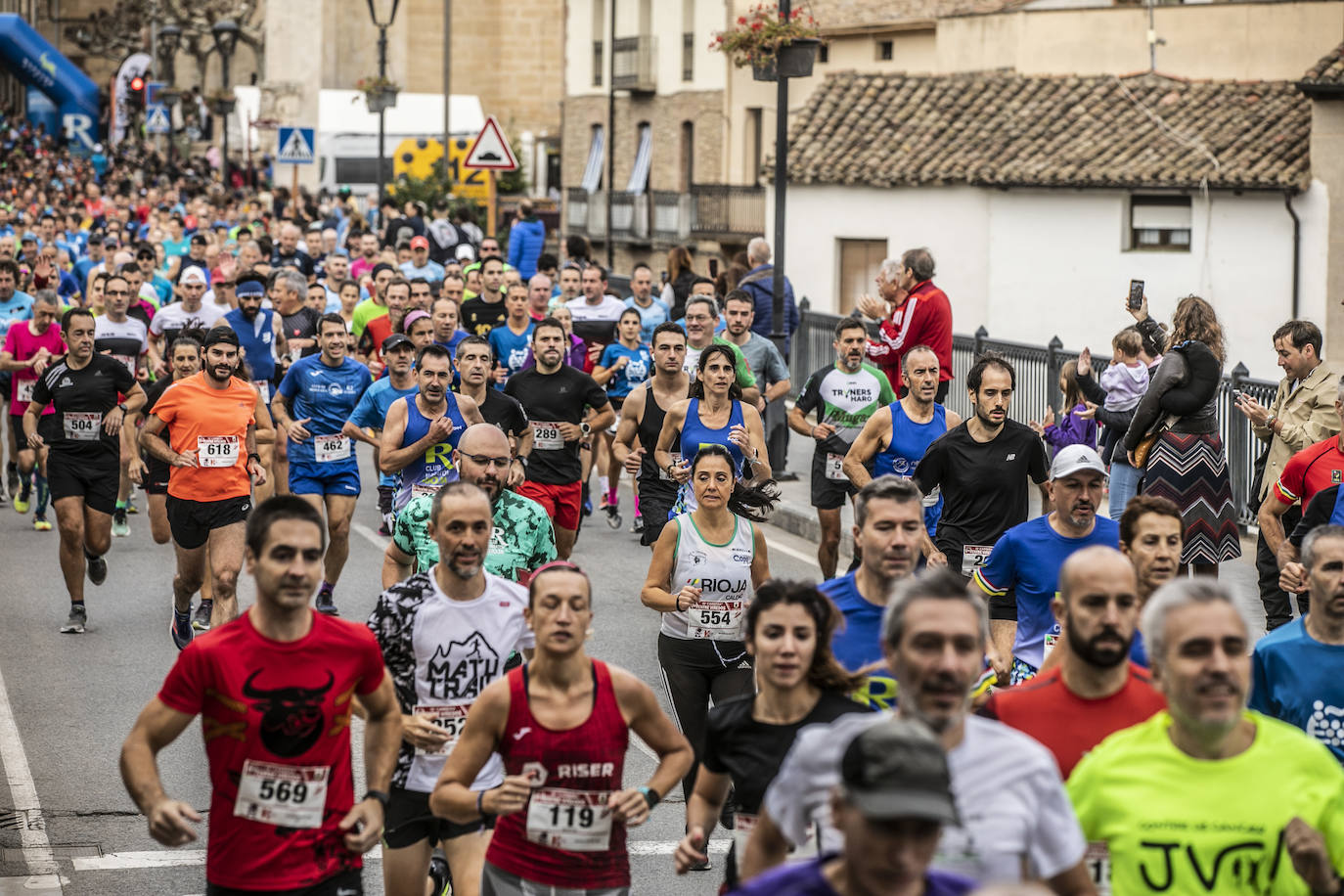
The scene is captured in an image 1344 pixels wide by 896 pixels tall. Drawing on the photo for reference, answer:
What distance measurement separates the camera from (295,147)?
32125 mm

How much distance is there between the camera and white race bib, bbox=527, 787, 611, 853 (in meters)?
5.54

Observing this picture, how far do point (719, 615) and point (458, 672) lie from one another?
5.42 ft

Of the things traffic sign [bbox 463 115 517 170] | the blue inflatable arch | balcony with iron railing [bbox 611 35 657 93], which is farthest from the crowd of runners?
the blue inflatable arch

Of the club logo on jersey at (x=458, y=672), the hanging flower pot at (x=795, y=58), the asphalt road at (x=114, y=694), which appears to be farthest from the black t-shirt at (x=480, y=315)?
the club logo on jersey at (x=458, y=672)

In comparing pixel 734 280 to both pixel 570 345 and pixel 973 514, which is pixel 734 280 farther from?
pixel 973 514

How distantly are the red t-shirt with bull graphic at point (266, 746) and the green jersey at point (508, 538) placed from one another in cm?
236

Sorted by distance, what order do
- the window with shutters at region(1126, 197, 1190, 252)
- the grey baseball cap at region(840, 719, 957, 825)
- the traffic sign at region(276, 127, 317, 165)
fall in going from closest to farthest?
1. the grey baseball cap at region(840, 719, 957, 825)
2. the window with shutters at region(1126, 197, 1190, 252)
3. the traffic sign at region(276, 127, 317, 165)

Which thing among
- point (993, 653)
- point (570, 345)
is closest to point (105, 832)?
point (993, 653)

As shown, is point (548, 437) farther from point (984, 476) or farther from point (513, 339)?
point (984, 476)

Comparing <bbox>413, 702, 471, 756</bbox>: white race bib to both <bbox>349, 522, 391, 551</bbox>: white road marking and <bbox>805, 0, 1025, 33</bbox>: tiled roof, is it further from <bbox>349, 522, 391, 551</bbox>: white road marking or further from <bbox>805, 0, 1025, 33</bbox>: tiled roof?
<bbox>805, 0, 1025, 33</bbox>: tiled roof

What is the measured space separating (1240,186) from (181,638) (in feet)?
58.1

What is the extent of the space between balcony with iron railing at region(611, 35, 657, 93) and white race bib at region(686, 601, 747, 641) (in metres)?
Result: 42.5

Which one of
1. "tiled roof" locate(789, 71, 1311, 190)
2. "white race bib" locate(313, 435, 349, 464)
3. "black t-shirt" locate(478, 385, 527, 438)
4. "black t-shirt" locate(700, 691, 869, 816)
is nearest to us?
"black t-shirt" locate(700, 691, 869, 816)

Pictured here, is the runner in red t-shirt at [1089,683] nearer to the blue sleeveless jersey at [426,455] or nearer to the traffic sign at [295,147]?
the blue sleeveless jersey at [426,455]
